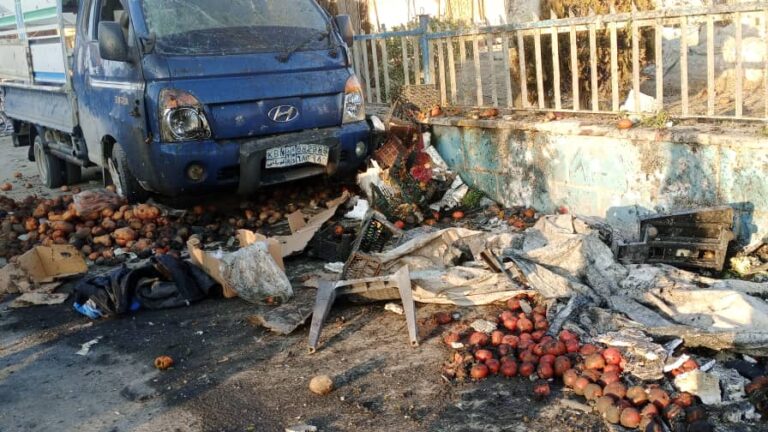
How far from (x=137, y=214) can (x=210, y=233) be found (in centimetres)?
76

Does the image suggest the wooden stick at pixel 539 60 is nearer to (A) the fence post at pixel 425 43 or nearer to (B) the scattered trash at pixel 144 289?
(A) the fence post at pixel 425 43

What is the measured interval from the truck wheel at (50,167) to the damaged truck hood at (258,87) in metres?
4.62

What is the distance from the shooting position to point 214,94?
252 inches

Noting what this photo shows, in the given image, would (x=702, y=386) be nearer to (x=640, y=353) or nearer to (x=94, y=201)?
(x=640, y=353)

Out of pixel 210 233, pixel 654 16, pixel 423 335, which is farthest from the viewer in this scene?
pixel 210 233

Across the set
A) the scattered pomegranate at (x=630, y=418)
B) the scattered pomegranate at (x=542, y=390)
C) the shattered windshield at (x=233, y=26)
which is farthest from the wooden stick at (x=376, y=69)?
the scattered pomegranate at (x=630, y=418)

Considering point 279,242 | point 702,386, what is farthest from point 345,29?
point 702,386

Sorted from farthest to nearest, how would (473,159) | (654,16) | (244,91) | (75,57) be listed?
(75,57), (473,159), (244,91), (654,16)

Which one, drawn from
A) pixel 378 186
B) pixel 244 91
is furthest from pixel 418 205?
pixel 244 91

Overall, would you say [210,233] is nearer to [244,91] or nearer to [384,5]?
[244,91]

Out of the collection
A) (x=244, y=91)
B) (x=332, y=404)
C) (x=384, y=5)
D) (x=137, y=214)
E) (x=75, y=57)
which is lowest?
(x=332, y=404)

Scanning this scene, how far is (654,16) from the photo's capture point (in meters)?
5.73

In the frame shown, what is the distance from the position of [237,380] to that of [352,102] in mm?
3688

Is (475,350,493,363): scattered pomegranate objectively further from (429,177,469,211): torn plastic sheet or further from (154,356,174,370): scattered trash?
(429,177,469,211): torn plastic sheet
